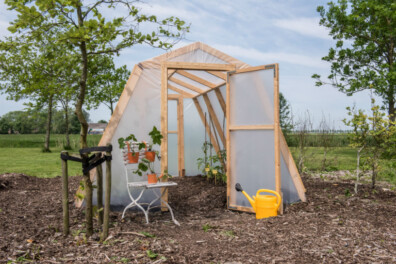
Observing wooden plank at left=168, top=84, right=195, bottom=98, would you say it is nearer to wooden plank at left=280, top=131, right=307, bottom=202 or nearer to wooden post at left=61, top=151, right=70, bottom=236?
wooden plank at left=280, top=131, right=307, bottom=202

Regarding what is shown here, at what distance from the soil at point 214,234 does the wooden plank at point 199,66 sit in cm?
216

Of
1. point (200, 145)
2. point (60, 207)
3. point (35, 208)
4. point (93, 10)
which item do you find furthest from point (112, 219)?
point (200, 145)

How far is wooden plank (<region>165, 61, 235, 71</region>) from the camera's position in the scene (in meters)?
5.27

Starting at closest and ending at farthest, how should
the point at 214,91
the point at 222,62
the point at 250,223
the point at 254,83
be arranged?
the point at 250,223 → the point at 254,83 → the point at 222,62 → the point at 214,91

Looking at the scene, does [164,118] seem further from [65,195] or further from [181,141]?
[181,141]

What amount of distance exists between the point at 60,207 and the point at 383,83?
12826mm

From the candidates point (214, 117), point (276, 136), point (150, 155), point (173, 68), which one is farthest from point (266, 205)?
point (214, 117)

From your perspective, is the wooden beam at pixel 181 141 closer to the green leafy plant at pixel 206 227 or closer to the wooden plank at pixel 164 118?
the wooden plank at pixel 164 118

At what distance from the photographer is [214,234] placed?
4062 millimetres

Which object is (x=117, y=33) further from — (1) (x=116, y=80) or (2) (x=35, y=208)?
(1) (x=116, y=80)

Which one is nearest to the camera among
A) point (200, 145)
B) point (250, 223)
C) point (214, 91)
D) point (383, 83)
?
point (250, 223)

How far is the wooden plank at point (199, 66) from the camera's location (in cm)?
527

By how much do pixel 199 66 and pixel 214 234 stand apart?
2554 millimetres

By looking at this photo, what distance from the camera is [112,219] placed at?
15.2 feet
